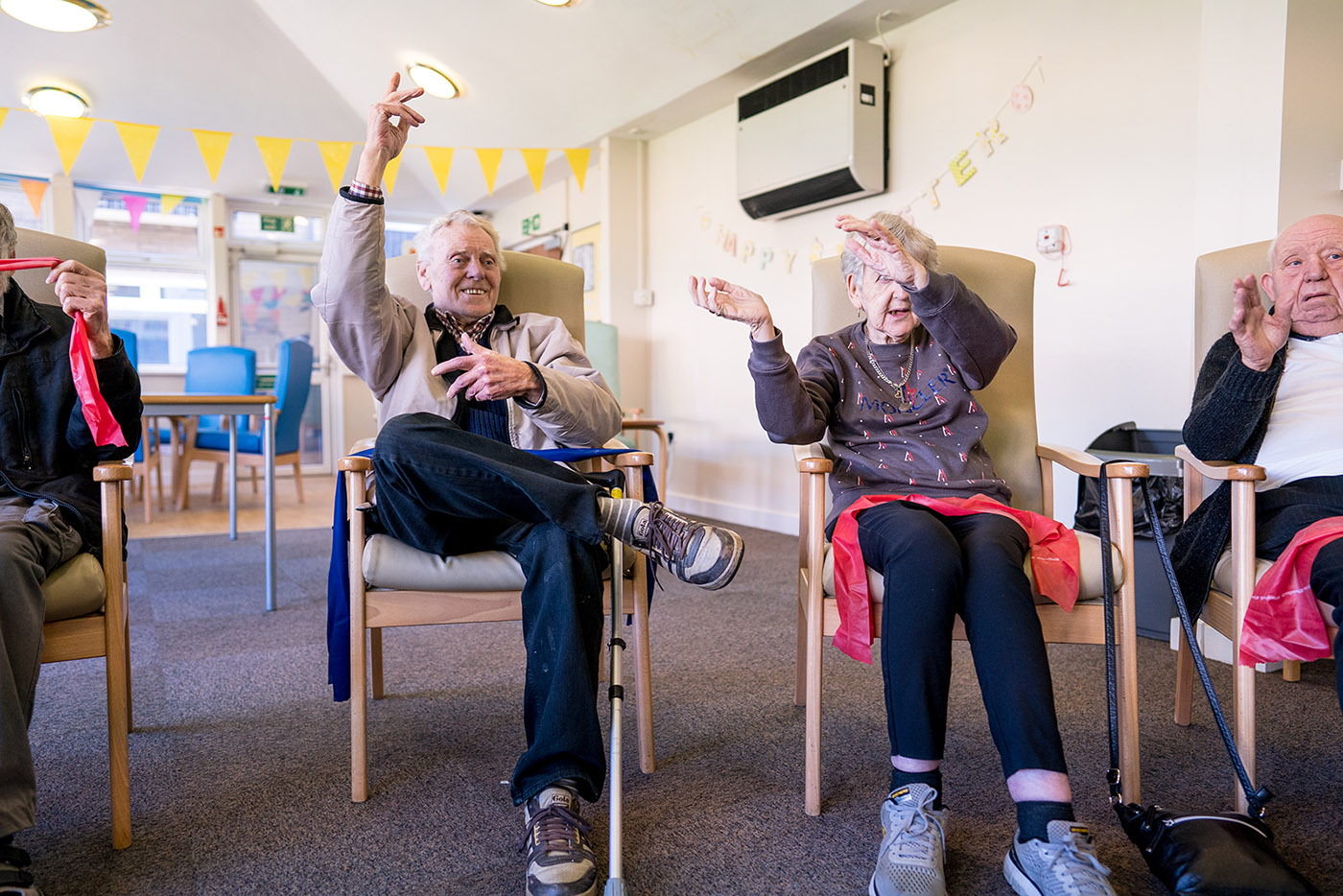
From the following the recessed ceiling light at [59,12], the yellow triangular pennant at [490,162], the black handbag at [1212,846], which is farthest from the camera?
the yellow triangular pennant at [490,162]

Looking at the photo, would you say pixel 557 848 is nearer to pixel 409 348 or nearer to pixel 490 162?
pixel 409 348

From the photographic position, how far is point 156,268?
22.5ft

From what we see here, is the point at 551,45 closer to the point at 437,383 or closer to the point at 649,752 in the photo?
the point at 437,383

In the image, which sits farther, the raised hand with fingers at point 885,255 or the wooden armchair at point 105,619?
the raised hand with fingers at point 885,255

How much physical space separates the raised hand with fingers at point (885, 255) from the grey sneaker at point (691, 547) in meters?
0.55

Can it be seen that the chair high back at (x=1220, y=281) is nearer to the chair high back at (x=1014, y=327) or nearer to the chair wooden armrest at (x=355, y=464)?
the chair high back at (x=1014, y=327)

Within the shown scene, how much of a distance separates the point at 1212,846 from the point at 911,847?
37cm

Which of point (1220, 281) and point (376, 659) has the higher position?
point (1220, 281)

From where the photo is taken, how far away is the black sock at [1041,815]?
1.16 meters

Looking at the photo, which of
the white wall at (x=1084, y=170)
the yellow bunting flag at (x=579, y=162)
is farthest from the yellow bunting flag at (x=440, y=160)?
the white wall at (x=1084, y=170)

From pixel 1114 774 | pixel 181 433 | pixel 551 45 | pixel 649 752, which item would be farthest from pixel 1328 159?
pixel 181 433

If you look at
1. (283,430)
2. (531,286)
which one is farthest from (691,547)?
(283,430)

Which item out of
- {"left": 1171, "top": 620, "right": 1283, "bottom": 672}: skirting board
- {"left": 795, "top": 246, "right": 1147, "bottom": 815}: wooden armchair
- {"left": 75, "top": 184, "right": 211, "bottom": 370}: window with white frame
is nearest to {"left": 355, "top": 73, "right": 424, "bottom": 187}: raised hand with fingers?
{"left": 795, "top": 246, "right": 1147, "bottom": 815}: wooden armchair

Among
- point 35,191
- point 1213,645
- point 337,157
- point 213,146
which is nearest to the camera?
point 1213,645
